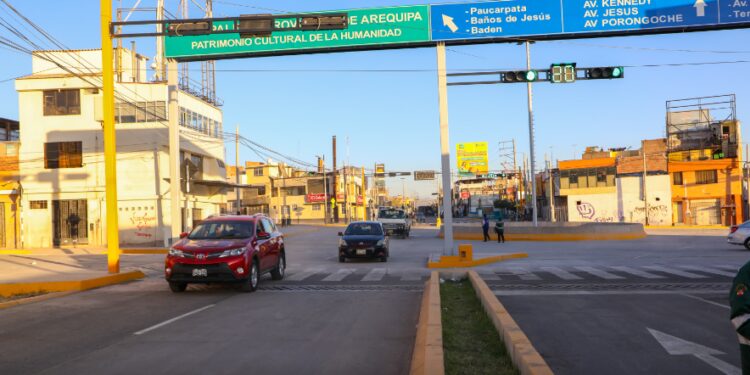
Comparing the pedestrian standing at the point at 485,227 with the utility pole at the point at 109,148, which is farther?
the pedestrian standing at the point at 485,227

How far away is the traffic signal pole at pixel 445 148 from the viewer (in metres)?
21.3

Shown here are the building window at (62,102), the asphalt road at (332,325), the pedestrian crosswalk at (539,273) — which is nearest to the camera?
the asphalt road at (332,325)

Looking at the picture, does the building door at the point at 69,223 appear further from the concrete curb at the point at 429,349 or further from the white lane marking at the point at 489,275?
the concrete curb at the point at 429,349

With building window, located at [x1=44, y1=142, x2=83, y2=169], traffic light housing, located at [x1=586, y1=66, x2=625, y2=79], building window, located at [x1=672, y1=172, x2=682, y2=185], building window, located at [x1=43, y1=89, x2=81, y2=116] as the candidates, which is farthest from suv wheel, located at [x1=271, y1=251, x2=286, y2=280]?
building window, located at [x1=672, y1=172, x2=682, y2=185]

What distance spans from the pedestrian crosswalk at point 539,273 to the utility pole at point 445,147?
1.75m

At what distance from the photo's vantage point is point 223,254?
1345cm

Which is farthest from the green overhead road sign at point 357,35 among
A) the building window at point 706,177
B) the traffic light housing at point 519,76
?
the building window at point 706,177

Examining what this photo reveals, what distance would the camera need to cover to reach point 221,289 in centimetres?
1488

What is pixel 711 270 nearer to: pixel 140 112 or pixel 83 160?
pixel 140 112

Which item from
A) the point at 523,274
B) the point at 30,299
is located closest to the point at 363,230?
the point at 523,274

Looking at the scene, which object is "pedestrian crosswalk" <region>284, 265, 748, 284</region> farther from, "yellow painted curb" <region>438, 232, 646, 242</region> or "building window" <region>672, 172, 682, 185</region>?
"building window" <region>672, 172, 682, 185</region>

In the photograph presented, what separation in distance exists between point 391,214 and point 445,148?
85.3 feet

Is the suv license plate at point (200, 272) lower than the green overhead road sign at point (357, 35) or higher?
lower

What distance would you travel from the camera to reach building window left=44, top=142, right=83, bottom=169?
127ft
